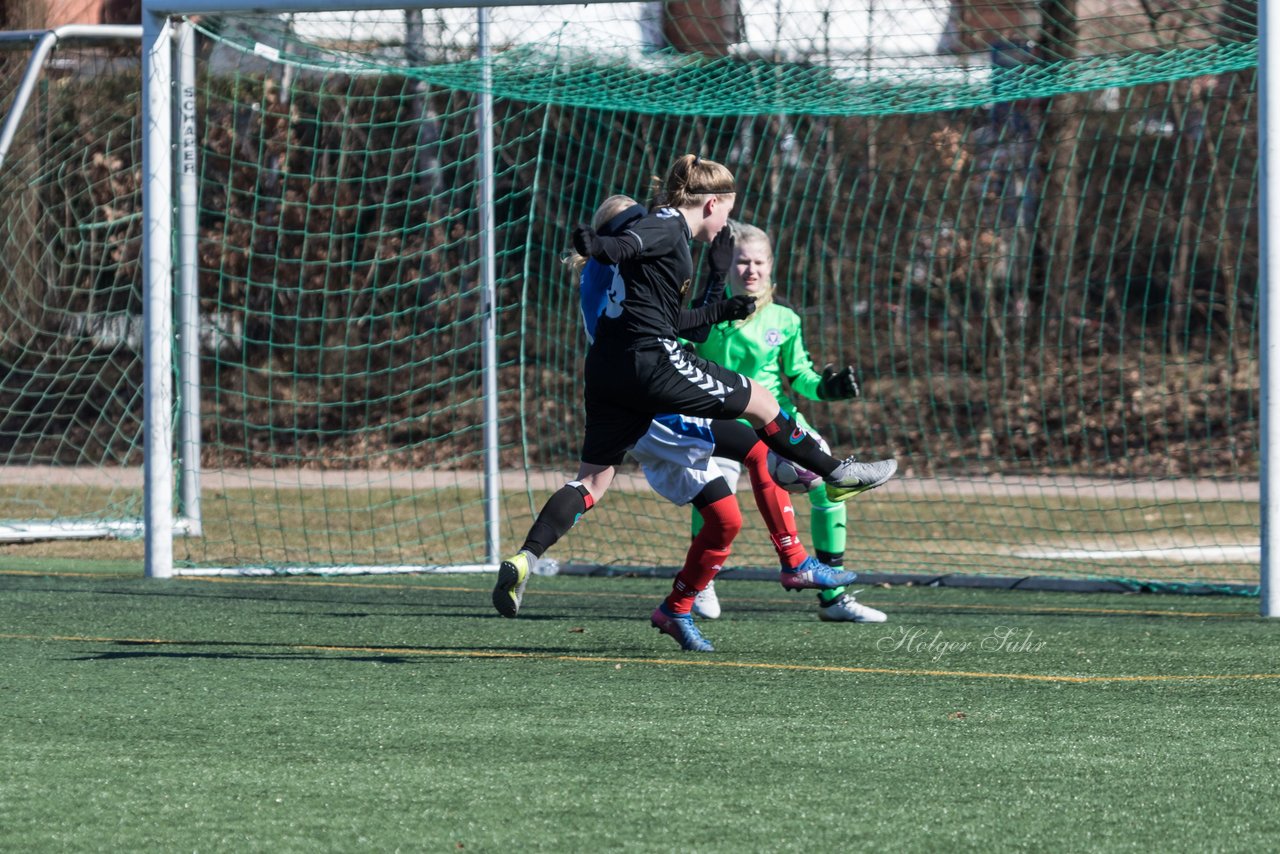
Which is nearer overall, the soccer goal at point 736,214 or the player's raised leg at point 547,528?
the player's raised leg at point 547,528

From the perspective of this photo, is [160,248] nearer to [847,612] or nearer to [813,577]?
[847,612]

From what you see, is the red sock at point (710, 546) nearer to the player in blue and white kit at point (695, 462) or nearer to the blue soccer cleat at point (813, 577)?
the player in blue and white kit at point (695, 462)

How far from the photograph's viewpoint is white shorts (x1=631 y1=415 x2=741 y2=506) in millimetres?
6070

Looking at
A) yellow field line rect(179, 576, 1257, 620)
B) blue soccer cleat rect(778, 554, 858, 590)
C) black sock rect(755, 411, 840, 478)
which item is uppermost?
black sock rect(755, 411, 840, 478)

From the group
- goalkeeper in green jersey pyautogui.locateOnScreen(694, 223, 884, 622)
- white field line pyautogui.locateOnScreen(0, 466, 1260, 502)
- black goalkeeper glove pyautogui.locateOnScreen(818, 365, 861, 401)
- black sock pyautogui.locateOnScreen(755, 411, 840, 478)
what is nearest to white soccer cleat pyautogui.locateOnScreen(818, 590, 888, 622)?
goalkeeper in green jersey pyautogui.locateOnScreen(694, 223, 884, 622)

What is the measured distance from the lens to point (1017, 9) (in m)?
9.85

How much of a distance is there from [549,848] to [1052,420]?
13.6 m

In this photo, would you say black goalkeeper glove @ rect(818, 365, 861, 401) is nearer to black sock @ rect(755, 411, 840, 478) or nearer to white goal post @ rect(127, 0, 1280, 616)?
black sock @ rect(755, 411, 840, 478)

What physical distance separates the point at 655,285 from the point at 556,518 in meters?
0.79

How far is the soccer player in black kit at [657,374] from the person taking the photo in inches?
218

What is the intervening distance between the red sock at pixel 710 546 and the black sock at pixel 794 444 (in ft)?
0.90

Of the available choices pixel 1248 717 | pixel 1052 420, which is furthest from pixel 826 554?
pixel 1052 420

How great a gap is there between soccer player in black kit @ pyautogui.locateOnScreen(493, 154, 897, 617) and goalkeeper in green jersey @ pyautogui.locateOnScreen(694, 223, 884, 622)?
0.78m

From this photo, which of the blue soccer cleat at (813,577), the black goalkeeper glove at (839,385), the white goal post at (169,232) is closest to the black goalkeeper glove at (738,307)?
the black goalkeeper glove at (839,385)
